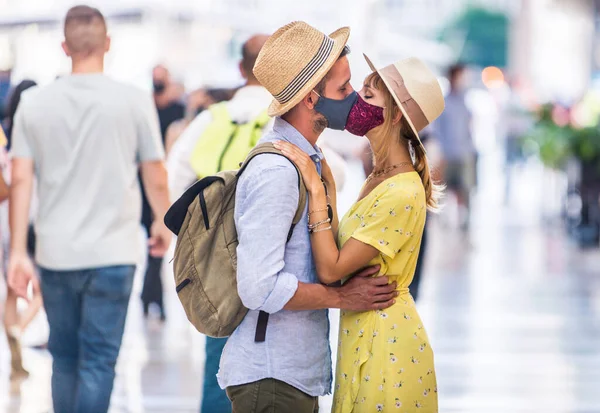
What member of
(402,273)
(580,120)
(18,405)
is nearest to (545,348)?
(18,405)

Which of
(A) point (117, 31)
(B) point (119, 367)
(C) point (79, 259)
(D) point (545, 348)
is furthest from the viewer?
(A) point (117, 31)

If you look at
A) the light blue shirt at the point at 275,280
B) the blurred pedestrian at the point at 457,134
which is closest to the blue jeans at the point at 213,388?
the light blue shirt at the point at 275,280

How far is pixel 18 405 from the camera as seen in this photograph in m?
6.13

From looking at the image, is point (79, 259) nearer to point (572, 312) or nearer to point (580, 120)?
point (572, 312)

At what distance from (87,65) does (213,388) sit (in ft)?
4.84

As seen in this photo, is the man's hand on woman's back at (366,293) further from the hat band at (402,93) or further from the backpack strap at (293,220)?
the hat band at (402,93)

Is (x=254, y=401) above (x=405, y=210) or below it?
below

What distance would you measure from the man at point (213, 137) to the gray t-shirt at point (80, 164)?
0.46 metres

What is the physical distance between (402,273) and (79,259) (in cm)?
168

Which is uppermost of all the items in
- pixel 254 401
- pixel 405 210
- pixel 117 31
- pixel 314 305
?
pixel 117 31

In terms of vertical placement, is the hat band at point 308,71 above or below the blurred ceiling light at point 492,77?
below

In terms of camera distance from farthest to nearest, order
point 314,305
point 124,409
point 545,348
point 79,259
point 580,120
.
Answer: point 580,120 < point 545,348 < point 124,409 < point 79,259 < point 314,305

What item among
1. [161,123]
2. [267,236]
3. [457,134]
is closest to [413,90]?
[267,236]

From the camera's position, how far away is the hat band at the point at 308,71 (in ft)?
9.89
